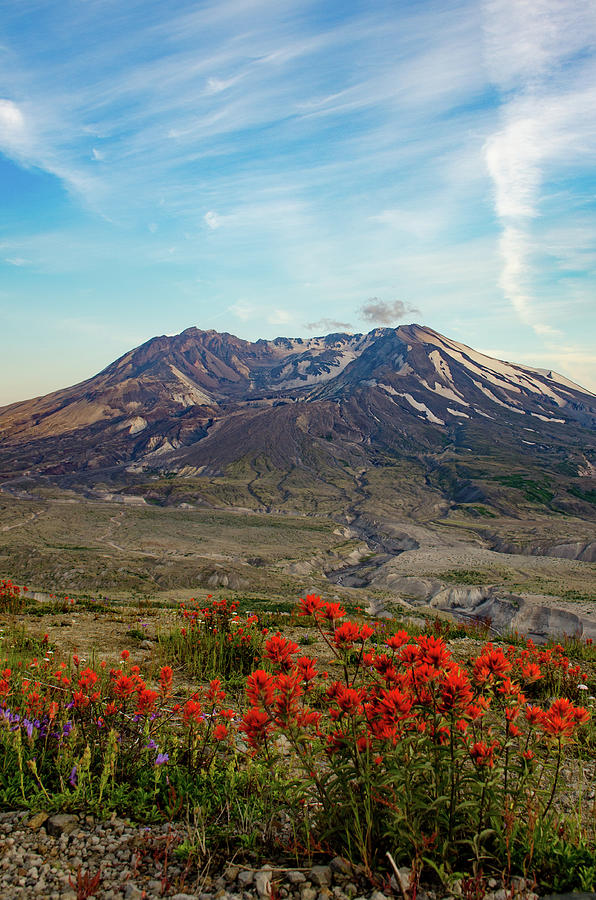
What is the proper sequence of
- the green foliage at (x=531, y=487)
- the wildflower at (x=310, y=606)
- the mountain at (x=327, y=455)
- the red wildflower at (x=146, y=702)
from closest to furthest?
the wildflower at (x=310, y=606)
the red wildflower at (x=146, y=702)
the green foliage at (x=531, y=487)
the mountain at (x=327, y=455)

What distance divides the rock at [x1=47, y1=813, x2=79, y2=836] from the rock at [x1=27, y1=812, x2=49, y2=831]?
0.04m

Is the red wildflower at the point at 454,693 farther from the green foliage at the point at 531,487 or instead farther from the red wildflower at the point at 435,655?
the green foliage at the point at 531,487

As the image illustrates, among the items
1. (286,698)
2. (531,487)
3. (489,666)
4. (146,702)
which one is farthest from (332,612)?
(531,487)

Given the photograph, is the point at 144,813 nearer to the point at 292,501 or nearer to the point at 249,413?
the point at 292,501

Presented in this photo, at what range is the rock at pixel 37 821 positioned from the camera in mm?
3234

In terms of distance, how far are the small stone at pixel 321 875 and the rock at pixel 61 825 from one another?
1.69 metres

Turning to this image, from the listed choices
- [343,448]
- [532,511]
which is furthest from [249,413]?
[532,511]

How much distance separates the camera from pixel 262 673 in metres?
2.95

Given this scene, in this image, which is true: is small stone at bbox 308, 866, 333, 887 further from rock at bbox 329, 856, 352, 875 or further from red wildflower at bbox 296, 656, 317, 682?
red wildflower at bbox 296, 656, 317, 682

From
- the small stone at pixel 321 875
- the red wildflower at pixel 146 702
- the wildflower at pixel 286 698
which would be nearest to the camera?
the small stone at pixel 321 875

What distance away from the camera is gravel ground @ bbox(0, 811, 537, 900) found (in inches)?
104

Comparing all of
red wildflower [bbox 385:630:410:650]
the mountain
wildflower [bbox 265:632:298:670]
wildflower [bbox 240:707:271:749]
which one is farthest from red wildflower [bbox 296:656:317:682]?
the mountain

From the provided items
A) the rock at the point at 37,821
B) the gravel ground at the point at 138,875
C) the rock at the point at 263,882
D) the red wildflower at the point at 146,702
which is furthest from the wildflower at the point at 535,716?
the rock at the point at 37,821

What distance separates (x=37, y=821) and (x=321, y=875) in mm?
1974
